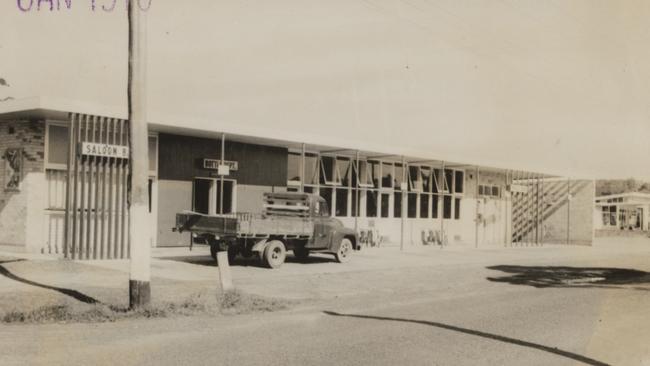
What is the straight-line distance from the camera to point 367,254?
75.6 ft

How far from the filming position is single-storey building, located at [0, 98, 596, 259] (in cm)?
1755

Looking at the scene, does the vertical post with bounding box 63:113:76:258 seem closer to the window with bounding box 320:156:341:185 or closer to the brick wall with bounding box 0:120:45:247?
the brick wall with bounding box 0:120:45:247

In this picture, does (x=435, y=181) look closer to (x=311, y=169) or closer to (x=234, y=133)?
(x=311, y=169)

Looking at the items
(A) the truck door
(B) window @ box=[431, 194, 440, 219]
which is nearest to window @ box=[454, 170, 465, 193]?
(B) window @ box=[431, 194, 440, 219]

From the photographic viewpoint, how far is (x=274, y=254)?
1689 cm

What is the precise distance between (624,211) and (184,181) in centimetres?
5714

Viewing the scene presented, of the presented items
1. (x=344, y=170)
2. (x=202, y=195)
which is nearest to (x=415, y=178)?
(x=344, y=170)

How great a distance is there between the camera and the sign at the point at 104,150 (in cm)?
1708

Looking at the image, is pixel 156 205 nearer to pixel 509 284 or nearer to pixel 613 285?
pixel 509 284

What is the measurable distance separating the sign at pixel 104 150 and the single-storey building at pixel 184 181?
3 centimetres

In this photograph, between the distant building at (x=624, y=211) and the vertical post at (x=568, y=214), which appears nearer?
the vertical post at (x=568, y=214)

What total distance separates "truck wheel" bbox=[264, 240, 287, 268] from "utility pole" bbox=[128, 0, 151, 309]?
267 inches

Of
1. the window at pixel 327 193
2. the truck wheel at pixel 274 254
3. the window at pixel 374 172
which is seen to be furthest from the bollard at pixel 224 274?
the window at pixel 374 172

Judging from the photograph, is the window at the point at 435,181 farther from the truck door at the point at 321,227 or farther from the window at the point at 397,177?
the truck door at the point at 321,227
